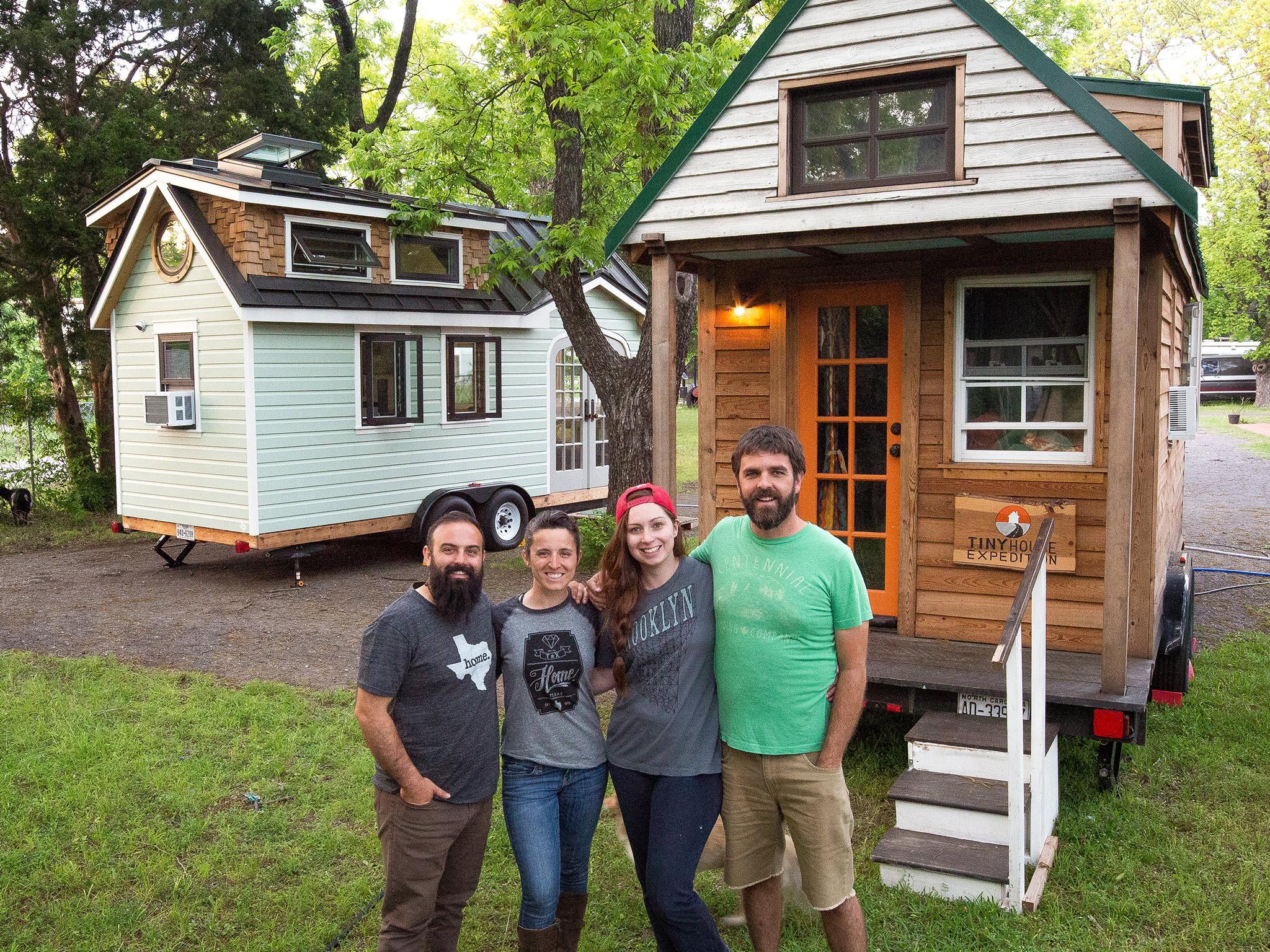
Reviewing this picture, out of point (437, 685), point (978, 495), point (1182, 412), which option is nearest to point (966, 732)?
point (978, 495)

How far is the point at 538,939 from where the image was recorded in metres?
3.25

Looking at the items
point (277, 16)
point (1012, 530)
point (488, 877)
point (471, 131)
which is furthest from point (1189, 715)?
point (277, 16)

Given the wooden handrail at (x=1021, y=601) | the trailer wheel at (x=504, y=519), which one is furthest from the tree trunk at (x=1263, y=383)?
the wooden handrail at (x=1021, y=601)

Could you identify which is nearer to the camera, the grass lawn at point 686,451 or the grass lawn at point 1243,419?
the grass lawn at point 686,451

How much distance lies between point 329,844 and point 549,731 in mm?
2235

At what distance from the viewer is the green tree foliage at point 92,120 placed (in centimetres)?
1379

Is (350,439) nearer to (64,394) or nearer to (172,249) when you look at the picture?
(172,249)

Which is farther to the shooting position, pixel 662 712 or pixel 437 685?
pixel 662 712

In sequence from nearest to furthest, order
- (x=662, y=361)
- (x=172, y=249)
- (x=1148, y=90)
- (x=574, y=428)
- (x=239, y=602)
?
(x=1148, y=90) < (x=662, y=361) < (x=239, y=602) < (x=172, y=249) < (x=574, y=428)

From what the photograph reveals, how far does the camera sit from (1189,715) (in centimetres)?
667

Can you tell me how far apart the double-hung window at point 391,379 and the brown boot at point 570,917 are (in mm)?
9020

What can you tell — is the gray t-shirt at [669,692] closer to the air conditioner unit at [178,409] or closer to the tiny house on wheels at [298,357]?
the tiny house on wheels at [298,357]

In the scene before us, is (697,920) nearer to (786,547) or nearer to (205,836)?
(786,547)

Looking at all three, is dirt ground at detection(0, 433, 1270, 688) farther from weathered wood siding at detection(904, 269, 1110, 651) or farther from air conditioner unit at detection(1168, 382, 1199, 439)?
weathered wood siding at detection(904, 269, 1110, 651)
